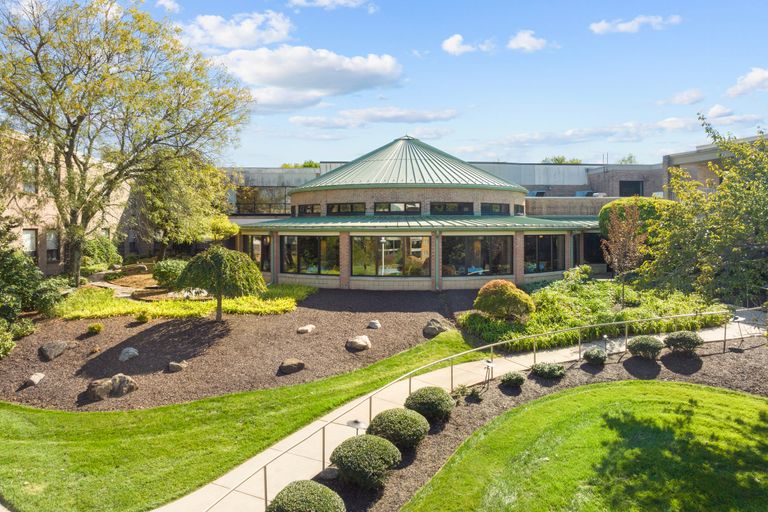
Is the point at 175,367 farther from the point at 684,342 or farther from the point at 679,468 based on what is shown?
the point at 684,342

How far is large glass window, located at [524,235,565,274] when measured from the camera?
29938 mm

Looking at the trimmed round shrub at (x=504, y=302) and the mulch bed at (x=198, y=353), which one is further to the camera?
the trimmed round shrub at (x=504, y=302)

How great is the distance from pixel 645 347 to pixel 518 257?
1262 centimetres

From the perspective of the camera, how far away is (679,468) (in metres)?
10.6

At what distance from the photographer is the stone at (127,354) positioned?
1670 cm

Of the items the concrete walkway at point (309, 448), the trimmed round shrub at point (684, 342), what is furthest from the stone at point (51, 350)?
the trimmed round shrub at point (684, 342)

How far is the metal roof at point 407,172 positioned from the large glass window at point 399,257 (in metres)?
4.62

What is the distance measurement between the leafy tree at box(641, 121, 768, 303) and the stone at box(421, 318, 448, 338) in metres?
8.11

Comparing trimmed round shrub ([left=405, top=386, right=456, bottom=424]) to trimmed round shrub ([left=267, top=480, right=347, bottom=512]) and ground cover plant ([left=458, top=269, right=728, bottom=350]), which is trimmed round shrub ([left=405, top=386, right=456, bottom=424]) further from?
ground cover plant ([left=458, top=269, right=728, bottom=350])

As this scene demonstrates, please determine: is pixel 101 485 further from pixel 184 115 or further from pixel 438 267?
pixel 184 115

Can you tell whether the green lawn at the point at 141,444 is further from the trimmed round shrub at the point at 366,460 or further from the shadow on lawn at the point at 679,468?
the shadow on lawn at the point at 679,468

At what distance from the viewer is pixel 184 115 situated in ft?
87.7

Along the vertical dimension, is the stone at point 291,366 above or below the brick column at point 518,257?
below

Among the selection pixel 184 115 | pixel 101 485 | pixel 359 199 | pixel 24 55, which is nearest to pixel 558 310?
pixel 359 199
